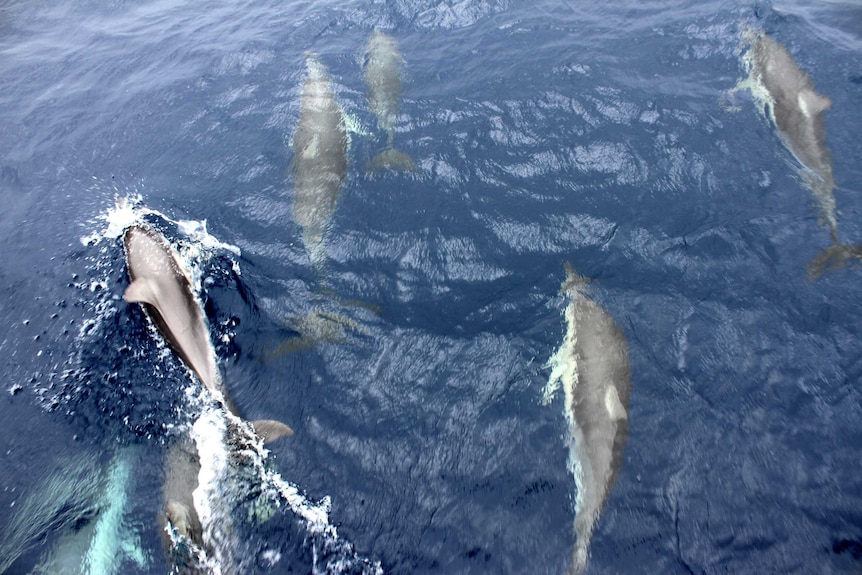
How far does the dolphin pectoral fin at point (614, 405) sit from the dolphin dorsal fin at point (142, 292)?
22.1 feet

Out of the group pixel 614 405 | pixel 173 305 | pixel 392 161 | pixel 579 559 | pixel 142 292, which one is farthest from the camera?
pixel 392 161

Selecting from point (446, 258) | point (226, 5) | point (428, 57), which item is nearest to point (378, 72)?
point (428, 57)

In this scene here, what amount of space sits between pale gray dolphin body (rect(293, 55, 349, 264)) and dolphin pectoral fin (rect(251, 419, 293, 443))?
306 centimetres

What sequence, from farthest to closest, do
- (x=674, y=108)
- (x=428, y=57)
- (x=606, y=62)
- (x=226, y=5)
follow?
1. (x=226, y=5)
2. (x=428, y=57)
3. (x=606, y=62)
4. (x=674, y=108)

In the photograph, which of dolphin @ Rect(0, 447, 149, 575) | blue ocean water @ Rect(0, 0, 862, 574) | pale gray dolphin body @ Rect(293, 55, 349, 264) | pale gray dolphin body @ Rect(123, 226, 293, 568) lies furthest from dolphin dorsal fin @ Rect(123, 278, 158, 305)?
pale gray dolphin body @ Rect(293, 55, 349, 264)

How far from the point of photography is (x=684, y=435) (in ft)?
22.5

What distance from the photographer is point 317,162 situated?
430 inches

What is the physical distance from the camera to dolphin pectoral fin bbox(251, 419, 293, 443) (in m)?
7.20

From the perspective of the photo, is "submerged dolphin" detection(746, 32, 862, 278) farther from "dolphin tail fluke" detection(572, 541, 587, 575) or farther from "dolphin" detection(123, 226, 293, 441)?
"dolphin" detection(123, 226, 293, 441)

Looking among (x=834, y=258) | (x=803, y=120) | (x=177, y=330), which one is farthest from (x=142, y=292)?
(x=803, y=120)

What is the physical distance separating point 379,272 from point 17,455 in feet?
18.8

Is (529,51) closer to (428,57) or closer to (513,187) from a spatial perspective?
(428,57)

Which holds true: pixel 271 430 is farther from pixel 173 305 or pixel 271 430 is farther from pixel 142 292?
pixel 142 292

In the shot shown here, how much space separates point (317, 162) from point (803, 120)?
9643 mm
